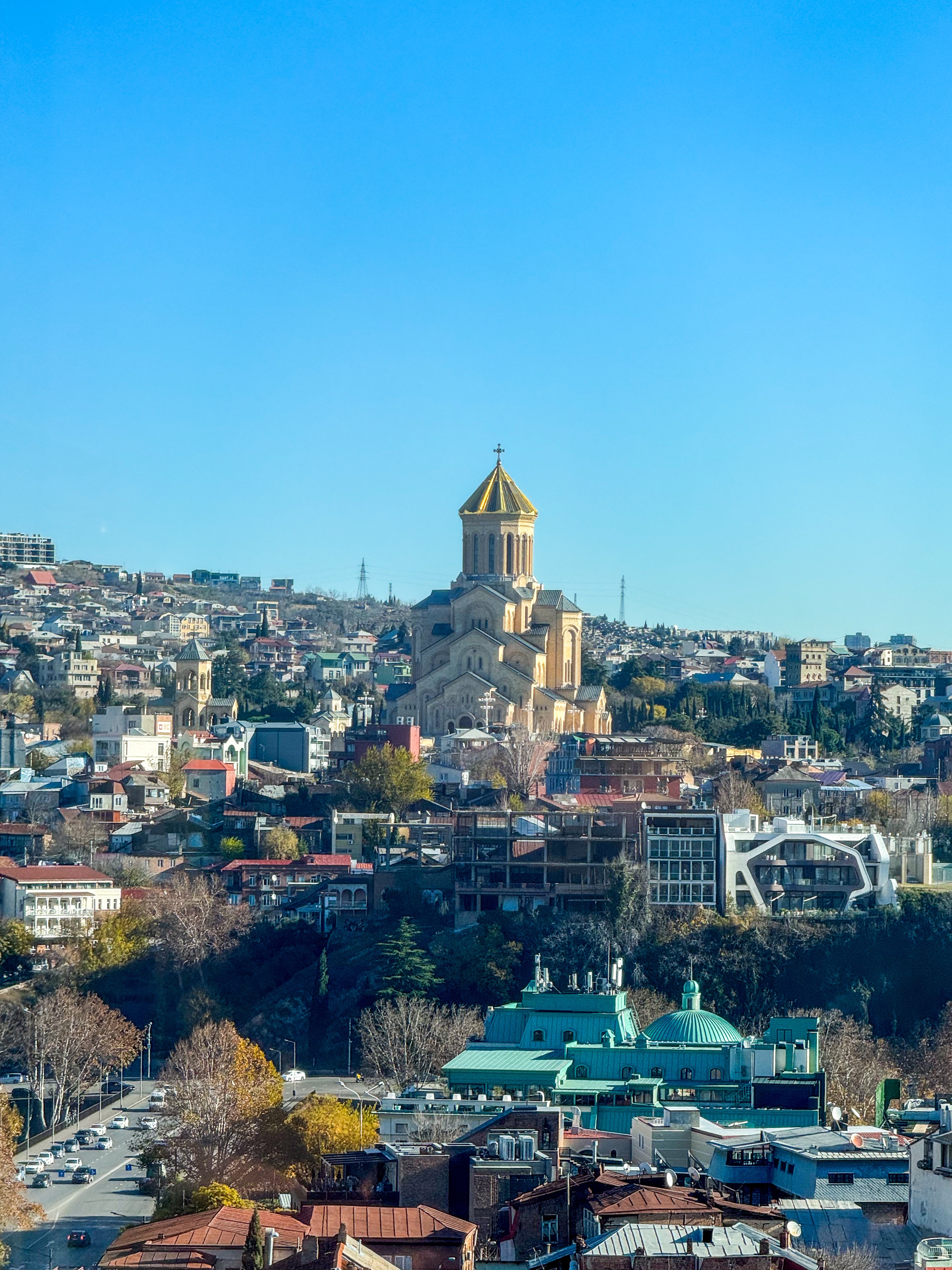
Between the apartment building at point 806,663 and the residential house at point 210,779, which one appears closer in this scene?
the residential house at point 210,779

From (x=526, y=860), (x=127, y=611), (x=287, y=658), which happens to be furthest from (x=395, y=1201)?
(x=127, y=611)

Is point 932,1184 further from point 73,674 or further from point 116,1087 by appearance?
point 73,674

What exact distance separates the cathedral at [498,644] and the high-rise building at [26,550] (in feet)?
302

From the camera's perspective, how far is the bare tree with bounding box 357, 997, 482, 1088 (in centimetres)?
5853

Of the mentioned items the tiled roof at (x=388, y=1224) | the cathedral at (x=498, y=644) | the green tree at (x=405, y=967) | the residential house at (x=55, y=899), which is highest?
the cathedral at (x=498, y=644)

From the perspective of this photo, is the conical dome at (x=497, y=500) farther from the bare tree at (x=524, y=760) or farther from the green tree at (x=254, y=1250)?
the green tree at (x=254, y=1250)

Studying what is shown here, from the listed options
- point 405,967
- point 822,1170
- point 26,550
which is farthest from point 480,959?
point 26,550

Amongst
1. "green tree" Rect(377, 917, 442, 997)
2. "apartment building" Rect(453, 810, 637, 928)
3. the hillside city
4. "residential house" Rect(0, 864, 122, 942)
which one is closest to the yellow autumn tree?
the hillside city

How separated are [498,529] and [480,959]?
40.3m

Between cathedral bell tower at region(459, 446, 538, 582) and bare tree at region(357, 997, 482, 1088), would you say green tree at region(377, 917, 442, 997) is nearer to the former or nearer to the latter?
bare tree at region(357, 997, 482, 1088)

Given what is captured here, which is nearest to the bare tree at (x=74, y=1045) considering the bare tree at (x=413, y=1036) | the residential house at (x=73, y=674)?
the bare tree at (x=413, y=1036)

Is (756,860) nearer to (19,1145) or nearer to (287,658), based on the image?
(19,1145)

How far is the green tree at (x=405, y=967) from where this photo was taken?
64.7 m

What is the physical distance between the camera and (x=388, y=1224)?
3325cm
